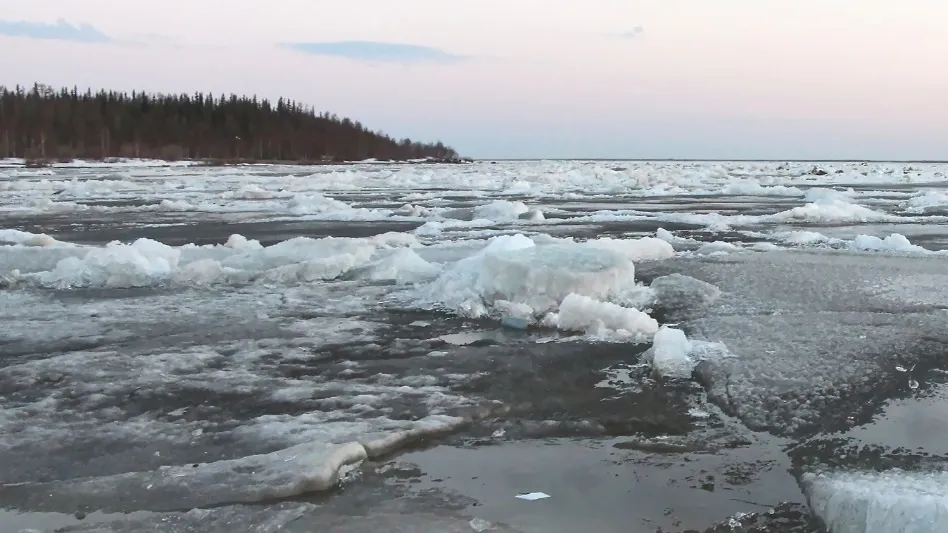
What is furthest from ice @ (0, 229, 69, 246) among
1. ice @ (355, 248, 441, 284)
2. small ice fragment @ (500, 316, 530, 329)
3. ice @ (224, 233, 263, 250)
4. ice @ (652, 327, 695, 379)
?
ice @ (652, 327, 695, 379)

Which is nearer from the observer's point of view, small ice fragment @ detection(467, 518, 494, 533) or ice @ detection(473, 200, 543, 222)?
small ice fragment @ detection(467, 518, 494, 533)

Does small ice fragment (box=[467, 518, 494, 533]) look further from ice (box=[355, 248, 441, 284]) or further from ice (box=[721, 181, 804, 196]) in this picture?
ice (box=[721, 181, 804, 196])

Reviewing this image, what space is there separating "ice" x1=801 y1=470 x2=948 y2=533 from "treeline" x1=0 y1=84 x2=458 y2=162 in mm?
62350

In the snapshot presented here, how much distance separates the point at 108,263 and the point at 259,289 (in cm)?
145

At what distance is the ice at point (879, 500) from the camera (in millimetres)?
2262

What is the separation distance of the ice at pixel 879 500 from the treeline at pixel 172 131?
6235cm

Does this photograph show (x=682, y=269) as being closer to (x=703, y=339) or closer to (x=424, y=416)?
(x=703, y=339)

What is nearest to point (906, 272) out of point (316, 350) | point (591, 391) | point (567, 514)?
point (591, 391)

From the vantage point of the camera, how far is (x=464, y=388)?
388 centimetres

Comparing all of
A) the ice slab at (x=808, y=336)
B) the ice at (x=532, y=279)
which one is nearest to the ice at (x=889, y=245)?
the ice slab at (x=808, y=336)

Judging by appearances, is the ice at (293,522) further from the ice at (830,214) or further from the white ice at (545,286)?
the ice at (830,214)

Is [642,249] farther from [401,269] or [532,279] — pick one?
[532,279]

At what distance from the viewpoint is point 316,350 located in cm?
462

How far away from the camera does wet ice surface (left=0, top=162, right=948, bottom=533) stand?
8.47 feet
